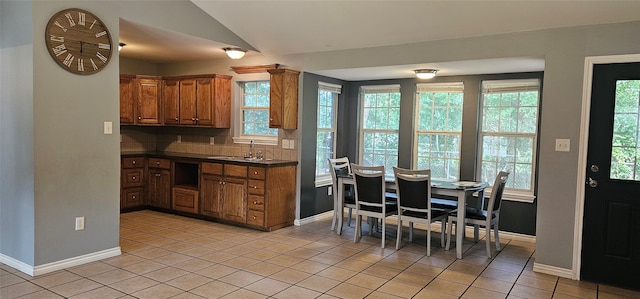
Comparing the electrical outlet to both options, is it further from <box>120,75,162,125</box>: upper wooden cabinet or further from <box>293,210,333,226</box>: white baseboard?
<box>120,75,162,125</box>: upper wooden cabinet

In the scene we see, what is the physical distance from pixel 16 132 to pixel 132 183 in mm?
2724

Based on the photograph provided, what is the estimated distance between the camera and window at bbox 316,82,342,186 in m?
6.13

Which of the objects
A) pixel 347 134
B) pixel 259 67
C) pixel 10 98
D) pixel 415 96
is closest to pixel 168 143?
pixel 259 67

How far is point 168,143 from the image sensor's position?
702 cm

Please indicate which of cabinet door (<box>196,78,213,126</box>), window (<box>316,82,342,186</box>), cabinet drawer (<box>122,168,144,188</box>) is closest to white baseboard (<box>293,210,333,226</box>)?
window (<box>316,82,342,186</box>)

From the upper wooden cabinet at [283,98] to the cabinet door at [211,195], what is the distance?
3.41ft

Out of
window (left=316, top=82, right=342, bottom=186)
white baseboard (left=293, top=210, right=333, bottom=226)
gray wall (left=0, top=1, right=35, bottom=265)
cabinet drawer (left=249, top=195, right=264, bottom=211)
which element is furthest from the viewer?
window (left=316, top=82, right=342, bottom=186)

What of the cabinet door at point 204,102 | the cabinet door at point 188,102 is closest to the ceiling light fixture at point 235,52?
the cabinet door at point 204,102

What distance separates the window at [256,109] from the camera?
604cm

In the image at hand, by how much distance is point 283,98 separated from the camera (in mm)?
5461

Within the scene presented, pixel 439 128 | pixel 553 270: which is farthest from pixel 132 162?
pixel 553 270

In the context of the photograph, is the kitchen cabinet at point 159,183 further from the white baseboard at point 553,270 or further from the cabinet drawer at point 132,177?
the white baseboard at point 553,270

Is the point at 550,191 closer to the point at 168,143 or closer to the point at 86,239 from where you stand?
the point at 86,239

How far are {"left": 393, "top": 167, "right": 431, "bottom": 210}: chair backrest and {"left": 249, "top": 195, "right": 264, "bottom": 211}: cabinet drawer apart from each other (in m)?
1.70
